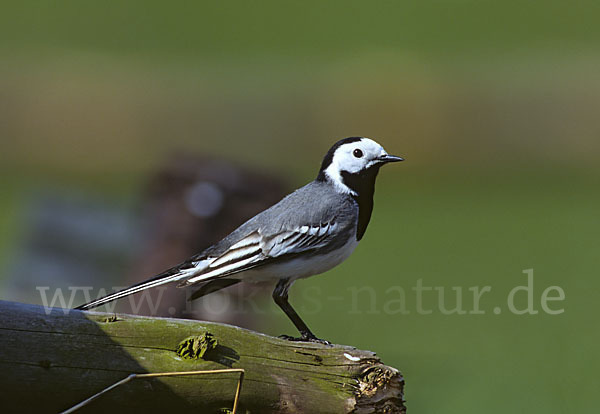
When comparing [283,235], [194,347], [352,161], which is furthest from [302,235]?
[194,347]

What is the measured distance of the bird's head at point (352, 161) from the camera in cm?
199

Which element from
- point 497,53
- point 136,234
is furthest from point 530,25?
point 136,234

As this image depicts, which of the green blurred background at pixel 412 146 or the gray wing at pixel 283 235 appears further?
the green blurred background at pixel 412 146

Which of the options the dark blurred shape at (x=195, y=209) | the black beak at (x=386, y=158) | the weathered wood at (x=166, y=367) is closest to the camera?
the weathered wood at (x=166, y=367)

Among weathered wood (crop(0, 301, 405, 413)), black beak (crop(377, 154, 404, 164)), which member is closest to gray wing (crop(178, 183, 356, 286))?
black beak (crop(377, 154, 404, 164))

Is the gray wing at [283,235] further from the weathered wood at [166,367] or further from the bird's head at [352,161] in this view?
the weathered wood at [166,367]

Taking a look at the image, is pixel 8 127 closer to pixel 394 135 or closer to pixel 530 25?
pixel 394 135

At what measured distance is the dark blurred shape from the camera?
122 inches

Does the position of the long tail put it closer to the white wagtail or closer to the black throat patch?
the white wagtail

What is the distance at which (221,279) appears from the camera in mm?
1907

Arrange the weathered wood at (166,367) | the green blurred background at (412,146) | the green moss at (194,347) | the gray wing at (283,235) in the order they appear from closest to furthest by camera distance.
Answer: the weathered wood at (166,367), the green moss at (194,347), the gray wing at (283,235), the green blurred background at (412,146)

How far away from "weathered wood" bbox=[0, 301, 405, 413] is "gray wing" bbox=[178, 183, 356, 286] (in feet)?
1.23

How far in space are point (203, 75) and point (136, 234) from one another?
1345mm

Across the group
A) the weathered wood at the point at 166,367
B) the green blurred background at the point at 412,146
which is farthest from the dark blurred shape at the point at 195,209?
the weathered wood at the point at 166,367
